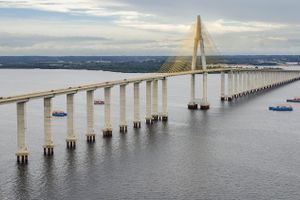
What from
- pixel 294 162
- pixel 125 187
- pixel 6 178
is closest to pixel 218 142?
pixel 294 162

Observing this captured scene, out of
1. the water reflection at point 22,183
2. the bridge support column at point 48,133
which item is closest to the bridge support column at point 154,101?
the bridge support column at point 48,133

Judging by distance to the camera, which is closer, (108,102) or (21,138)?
(21,138)

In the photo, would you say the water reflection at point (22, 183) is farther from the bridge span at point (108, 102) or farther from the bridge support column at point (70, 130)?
the bridge support column at point (70, 130)

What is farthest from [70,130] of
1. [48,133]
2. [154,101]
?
[154,101]

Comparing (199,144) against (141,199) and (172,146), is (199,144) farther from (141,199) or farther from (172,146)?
(141,199)

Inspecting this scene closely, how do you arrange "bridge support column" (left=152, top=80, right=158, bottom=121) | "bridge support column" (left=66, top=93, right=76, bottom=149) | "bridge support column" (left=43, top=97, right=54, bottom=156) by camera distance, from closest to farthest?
"bridge support column" (left=43, top=97, right=54, bottom=156), "bridge support column" (left=66, top=93, right=76, bottom=149), "bridge support column" (left=152, top=80, right=158, bottom=121)

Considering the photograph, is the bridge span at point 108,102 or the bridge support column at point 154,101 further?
the bridge support column at point 154,101

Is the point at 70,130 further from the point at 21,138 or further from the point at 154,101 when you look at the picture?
the point at 154,101

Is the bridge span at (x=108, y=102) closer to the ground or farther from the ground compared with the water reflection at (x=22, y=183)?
farther from the ground

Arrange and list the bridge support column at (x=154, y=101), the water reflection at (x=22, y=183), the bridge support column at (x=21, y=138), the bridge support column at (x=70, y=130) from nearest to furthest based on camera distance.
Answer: the water reflection at (x=22, y=183) → the bridge support column at (x=21, y=138) → the bridge support column at (x=70, y=130) → the bridge support column at (x=154, y=101)

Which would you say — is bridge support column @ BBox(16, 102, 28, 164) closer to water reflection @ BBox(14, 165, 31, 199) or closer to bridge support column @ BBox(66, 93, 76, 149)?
water reflection @ BBox(14, 165, 31, 199)

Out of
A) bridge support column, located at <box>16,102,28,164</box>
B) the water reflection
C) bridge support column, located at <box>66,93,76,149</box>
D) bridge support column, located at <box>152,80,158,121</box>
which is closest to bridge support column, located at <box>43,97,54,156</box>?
bridge support column, located at <box>66,93,76,149</box>
